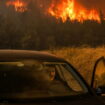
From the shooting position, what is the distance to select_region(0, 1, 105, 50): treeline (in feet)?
182

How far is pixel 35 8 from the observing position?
81438mm

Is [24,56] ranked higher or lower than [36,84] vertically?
higher

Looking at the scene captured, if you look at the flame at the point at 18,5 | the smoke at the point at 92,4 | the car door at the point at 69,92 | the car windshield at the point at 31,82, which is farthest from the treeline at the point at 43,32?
the car windshield at the point at 31,82

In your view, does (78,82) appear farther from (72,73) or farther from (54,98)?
(54,98)

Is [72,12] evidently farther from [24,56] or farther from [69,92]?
[69,92]

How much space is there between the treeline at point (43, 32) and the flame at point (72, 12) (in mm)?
960

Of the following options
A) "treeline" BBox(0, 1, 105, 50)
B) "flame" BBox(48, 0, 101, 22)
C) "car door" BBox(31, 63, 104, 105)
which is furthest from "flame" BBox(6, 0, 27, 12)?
"car door" BBox(31, 63, 104, 105)

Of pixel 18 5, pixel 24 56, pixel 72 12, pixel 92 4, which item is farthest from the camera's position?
pixel 18 5

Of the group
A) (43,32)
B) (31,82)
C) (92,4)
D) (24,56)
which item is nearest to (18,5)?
(92,4)

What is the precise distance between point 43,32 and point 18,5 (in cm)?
1591

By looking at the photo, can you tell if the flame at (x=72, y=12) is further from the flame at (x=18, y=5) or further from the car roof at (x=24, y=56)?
the car roof at (x=24, y=56)

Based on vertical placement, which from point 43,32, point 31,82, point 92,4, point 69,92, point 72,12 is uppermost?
point 92,4

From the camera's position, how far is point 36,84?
4.90m

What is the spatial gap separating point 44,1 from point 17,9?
5.70 meters
